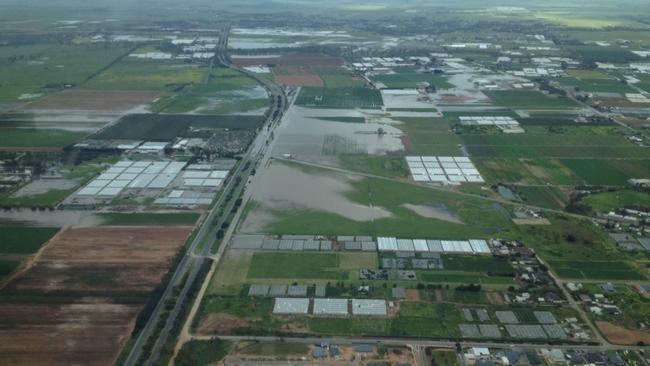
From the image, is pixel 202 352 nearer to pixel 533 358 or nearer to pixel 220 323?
pixel 220 323

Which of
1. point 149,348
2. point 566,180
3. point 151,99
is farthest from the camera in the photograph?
point 151,99

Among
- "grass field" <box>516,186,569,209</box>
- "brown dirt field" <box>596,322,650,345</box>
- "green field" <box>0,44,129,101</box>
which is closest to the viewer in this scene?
"brown dirt field" <box>596,322,650,345</box>

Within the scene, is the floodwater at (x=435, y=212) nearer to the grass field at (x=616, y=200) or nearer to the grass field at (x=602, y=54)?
the grass field at (x=616, y=200)

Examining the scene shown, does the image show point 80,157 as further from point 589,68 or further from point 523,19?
point 523,19

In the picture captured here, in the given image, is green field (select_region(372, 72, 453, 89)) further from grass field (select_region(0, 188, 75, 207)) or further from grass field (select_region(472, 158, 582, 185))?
grass field (select_region(0, 188, 75, 207))

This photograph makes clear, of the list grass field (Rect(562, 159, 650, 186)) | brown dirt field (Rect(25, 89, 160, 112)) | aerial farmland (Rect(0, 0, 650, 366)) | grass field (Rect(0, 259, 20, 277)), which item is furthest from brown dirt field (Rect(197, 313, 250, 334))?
brown dirt field (Rect(25, 89, 160, 112))

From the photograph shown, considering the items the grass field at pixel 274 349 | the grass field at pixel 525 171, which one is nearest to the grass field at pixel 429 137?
the grass field at pixel 525 171

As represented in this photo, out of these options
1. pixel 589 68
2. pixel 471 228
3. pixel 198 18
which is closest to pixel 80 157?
pixel 471 228
